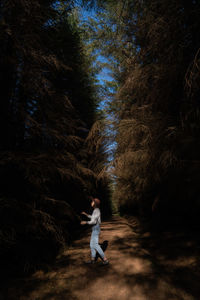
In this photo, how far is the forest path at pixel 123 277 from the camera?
3707 millimetres

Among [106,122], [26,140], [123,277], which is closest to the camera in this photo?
[123,277]

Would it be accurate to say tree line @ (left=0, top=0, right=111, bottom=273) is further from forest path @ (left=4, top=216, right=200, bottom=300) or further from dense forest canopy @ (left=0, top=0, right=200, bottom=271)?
forest path @ (left=4, top=216, right=200, bottom=300)

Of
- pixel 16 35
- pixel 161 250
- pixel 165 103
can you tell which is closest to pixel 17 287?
pixel 161 250

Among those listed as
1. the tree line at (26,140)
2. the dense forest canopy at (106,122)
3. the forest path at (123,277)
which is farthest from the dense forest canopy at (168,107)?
the forest path at (123,277)

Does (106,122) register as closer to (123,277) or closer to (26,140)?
(26,140)

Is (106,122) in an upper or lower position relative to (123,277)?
upper

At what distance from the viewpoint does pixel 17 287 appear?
13.0ft

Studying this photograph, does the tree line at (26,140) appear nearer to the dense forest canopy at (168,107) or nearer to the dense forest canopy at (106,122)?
the dense forest canopy at (106,122)

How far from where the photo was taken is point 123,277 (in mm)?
4316

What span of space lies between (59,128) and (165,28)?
435 cm

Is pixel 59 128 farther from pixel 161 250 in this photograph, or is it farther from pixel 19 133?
pixel 161 250

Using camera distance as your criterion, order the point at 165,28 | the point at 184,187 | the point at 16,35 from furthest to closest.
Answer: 1. the point at 16,35
2. the point at 165,28
3. the point at 184,187

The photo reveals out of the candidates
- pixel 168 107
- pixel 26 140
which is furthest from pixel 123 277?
pixel 26 140

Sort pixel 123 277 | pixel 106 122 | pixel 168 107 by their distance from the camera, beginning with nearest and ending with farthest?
pixel 123 277, pixel 168 107, pixel 106 122
